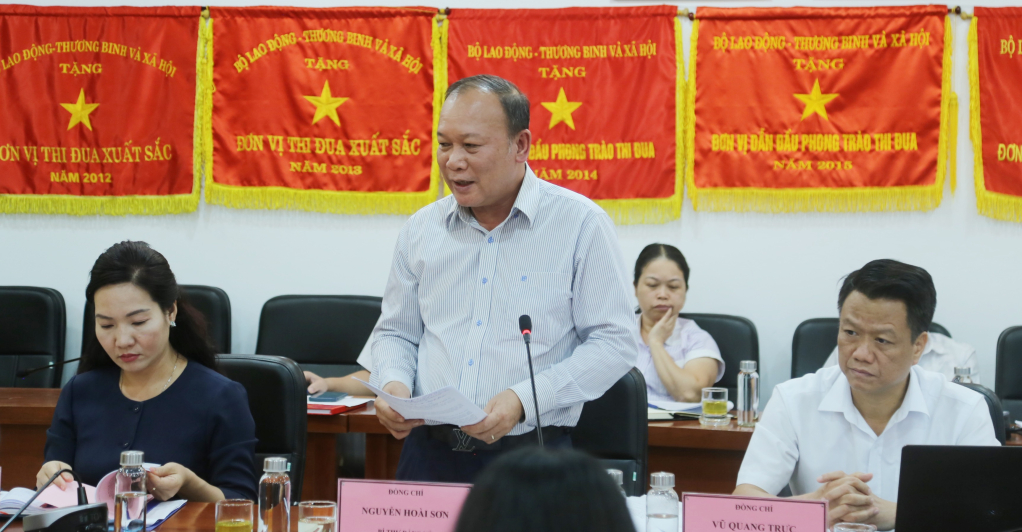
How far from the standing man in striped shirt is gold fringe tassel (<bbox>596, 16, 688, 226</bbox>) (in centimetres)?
208

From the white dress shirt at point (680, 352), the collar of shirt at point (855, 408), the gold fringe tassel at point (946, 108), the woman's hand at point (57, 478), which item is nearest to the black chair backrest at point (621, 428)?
the collar of shirt at point (855, 408)

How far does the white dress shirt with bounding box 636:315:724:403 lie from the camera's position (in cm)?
349

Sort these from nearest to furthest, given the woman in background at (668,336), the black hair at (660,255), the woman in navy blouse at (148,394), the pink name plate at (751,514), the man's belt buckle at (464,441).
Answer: the pink name plate at (751,514)
the man's belt buckle at (464,441)
the woman in navy blouse at (148,394)
the woman in background at (668,336)
the black hair at (660,255)

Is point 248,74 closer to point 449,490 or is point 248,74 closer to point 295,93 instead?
point 295,93

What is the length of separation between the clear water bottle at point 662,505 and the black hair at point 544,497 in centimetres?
92

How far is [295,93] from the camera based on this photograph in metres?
4.11

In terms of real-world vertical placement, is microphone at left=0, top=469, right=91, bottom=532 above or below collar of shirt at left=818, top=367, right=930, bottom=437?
below

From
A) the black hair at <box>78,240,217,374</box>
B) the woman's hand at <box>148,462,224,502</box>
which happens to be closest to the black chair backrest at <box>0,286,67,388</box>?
the black hair at <box>78,240,217,374</box>

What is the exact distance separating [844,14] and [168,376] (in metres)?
3.10

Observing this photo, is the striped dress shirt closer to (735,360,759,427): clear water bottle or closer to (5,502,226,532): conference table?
(5,502,226,532): conference table

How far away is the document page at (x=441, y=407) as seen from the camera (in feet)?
5.18

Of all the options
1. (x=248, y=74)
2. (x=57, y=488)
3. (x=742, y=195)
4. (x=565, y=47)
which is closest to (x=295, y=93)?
(x=248, y=74)

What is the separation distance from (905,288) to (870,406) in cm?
27

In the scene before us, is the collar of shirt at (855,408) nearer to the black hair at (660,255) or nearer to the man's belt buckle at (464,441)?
the man's belt buckle at (464,441)
